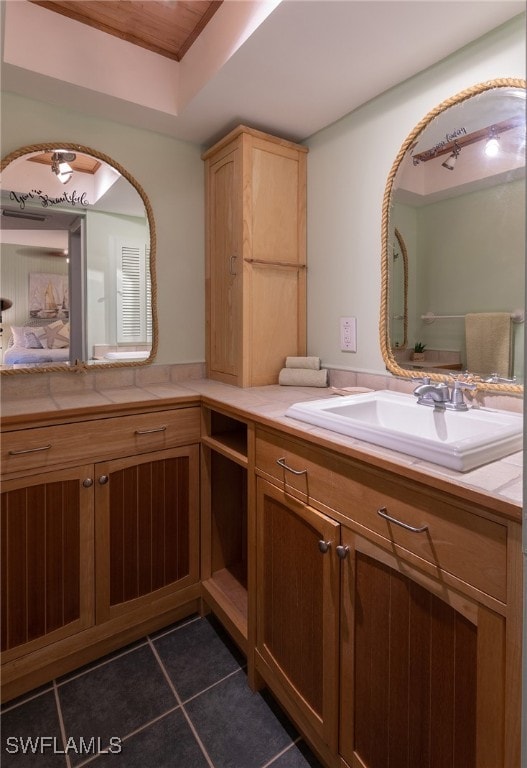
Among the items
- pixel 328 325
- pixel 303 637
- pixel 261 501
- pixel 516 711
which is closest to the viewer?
pixel 516 711

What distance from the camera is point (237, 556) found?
6.24ft

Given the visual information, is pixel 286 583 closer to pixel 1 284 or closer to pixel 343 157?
pixel 1 284

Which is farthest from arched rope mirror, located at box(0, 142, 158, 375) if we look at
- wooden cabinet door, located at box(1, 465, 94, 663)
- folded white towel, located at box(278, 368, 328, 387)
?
folded white towel, located at box(278, 368, 328, 387)

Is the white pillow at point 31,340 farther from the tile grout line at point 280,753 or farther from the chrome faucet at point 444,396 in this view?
the tile grout line at point 280,753

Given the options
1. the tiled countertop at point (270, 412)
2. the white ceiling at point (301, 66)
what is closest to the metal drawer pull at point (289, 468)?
the tiled countertop at point (270, 412)

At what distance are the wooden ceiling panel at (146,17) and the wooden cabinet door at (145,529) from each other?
164cm

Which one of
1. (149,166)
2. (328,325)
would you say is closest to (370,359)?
(328,325)

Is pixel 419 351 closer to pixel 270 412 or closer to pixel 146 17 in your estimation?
pixel 270 412

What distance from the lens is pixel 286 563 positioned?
123 cm

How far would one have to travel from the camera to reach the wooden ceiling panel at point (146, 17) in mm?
1433

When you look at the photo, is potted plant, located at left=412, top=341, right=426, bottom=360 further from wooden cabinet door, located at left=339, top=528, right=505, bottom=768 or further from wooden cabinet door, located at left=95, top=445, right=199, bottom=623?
wooden cabinet door, located at left=95, top=445, right=199, bottom=623

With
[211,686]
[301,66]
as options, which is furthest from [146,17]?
[211,686]

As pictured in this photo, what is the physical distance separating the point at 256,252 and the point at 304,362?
55 centimetres

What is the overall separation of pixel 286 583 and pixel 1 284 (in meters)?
1.51
